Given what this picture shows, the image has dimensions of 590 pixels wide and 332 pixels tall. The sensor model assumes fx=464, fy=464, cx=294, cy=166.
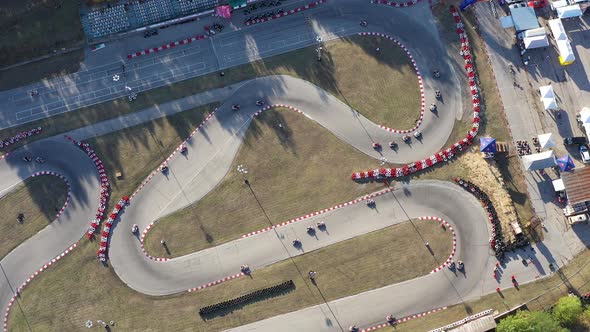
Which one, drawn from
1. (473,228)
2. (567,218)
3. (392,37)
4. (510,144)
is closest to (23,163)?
(392,37)

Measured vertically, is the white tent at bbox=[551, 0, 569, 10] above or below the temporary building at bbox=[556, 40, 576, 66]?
above

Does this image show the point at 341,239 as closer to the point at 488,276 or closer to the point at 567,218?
the point at 488,276

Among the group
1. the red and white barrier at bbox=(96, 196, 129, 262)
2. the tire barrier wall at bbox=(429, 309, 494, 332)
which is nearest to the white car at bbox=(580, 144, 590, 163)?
the tire barrier wall at bbox=(429, 309, 494, 332)

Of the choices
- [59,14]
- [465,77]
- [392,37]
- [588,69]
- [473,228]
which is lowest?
[473,228]

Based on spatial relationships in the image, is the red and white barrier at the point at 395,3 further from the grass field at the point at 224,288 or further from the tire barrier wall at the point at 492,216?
the grass field at the point at 224,288

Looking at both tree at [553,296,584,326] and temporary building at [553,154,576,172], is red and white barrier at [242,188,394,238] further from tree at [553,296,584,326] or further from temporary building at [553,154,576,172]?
tree at [553,296,584,326]

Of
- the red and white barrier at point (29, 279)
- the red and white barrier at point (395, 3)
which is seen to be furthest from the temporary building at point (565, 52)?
the red and white barrier at point (29, 279)

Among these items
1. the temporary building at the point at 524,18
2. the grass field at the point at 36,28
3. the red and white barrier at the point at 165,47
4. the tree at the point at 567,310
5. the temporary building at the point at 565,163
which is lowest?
the tree at the point at 567,310
